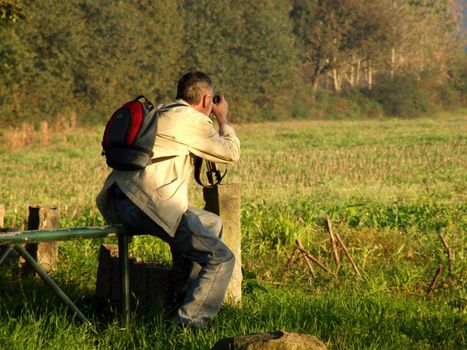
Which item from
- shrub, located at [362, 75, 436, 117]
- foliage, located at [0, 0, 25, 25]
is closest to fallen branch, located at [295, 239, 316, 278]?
foliage, located at [0, 0, 25, 25]

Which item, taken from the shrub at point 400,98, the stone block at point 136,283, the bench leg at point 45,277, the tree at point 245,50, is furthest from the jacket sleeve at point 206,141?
the shrub at point 400,98

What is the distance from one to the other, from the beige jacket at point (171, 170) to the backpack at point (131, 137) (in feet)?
0.33

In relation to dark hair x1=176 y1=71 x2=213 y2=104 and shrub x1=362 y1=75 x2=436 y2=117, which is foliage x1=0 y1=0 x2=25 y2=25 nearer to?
dark hair x1=176 y1=71 x2=213 y2=104

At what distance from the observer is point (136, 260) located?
21.4 feet

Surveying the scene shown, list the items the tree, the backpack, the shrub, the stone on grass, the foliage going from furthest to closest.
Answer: the shrub → the tree → the foliage → the backpack → the stone on grass

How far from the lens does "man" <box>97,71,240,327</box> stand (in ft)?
18.7

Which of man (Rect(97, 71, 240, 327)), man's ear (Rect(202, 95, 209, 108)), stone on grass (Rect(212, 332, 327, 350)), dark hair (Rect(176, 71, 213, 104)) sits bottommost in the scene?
stone on grass (Rect(212, 332, 327, 350))

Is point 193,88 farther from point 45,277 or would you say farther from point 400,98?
point 400,98

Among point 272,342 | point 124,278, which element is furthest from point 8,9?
point 272,342

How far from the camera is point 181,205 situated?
5746mm

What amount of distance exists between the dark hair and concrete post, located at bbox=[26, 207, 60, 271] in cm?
216

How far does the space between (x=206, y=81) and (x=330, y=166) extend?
17120mm

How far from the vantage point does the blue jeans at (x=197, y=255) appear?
5.77 metres

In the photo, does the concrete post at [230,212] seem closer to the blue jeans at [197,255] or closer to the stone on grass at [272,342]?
the blue jeans at [197,255]
